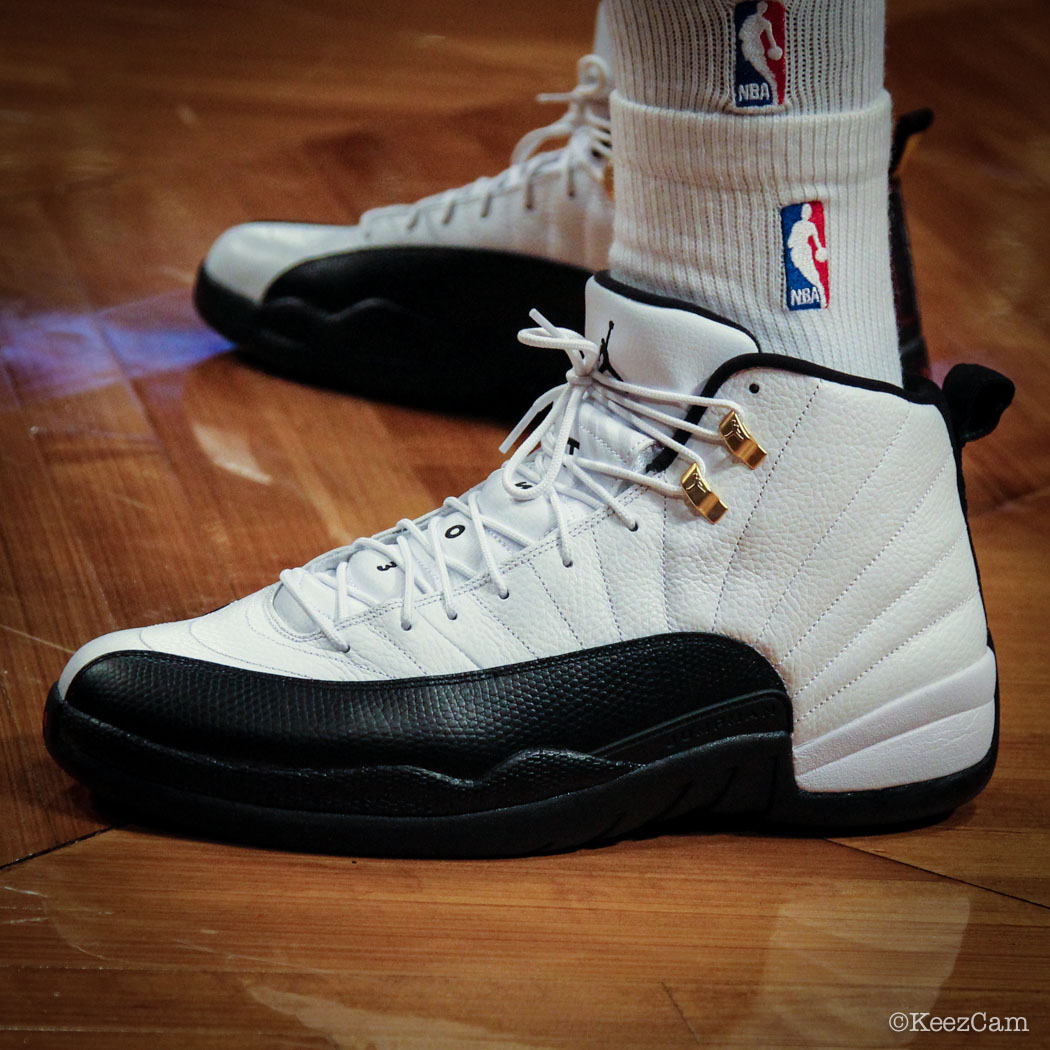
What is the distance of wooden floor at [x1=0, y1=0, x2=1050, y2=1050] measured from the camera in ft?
1.65

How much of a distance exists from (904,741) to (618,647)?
14cm

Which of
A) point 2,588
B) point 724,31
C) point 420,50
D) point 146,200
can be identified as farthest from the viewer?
point 420,50

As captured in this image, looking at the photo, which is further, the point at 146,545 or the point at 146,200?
the point at 146,200

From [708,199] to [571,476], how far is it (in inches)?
5.3

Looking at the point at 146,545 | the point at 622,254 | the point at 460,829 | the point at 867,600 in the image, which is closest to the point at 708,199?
the point at 622,254

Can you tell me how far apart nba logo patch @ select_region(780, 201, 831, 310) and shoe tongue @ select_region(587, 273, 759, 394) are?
29 millimetres

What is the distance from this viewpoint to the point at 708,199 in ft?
1.76

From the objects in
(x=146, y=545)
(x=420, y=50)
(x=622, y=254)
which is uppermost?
(x=622, y=254)

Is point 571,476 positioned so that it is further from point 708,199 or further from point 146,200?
point 146,200

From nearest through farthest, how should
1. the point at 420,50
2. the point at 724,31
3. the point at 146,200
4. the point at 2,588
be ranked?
the point at 724,31 → the point at 2,588 → the point at 146,200 → the point at 420,50

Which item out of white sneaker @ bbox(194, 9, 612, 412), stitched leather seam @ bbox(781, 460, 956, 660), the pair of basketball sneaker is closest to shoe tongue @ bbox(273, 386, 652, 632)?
the pair of basketball sneaker
